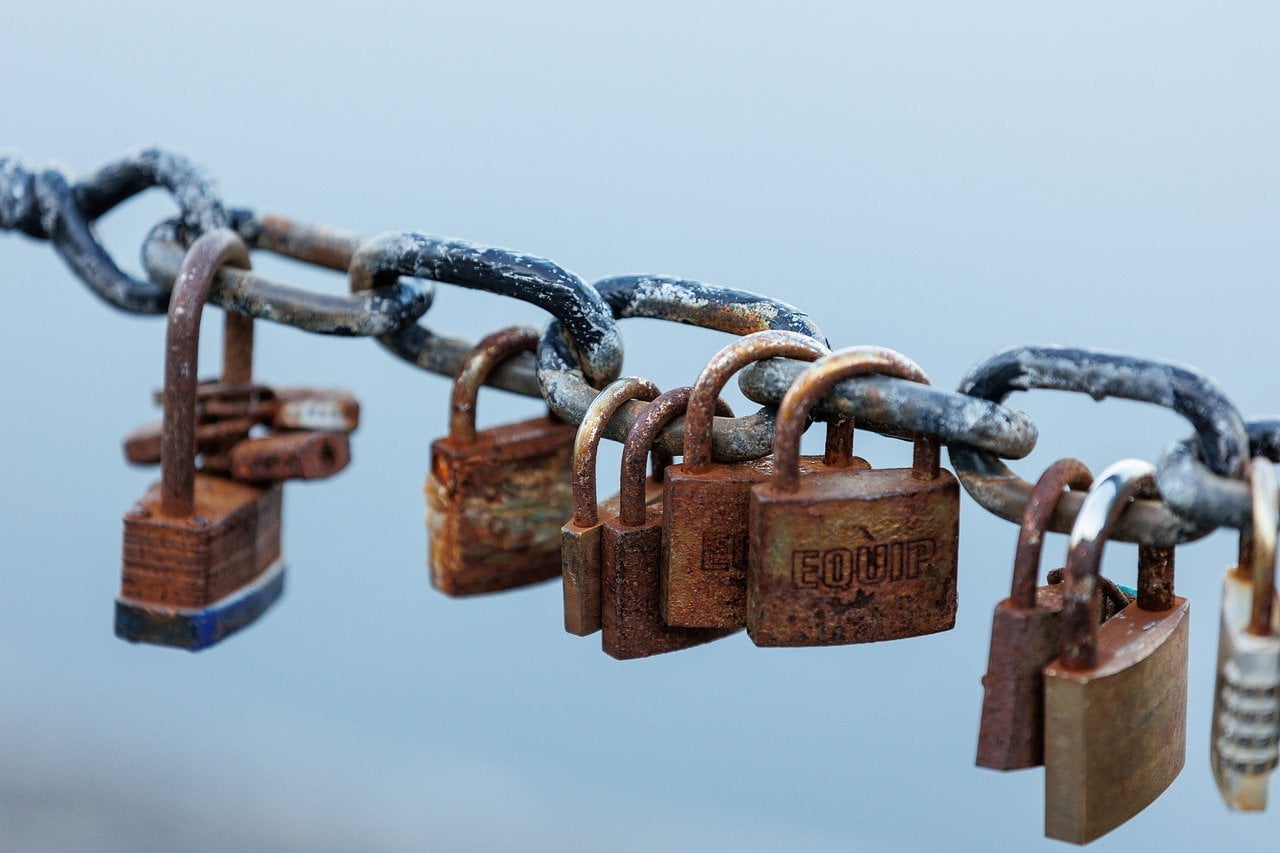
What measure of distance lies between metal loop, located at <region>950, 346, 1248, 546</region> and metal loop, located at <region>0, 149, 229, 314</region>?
4.56 feet

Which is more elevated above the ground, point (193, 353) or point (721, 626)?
point (193, 353)

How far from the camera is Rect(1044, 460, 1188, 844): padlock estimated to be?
2.11m

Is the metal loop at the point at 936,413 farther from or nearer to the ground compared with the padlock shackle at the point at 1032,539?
farther from the ground

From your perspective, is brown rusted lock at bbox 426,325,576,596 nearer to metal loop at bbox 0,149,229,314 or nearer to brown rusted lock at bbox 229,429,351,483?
brown rusted lock at bbox 229,429,351,483

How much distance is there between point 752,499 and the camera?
7.51ft

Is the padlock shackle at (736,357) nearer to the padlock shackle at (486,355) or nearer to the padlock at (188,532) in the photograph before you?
the padlock shackle at (486,355)

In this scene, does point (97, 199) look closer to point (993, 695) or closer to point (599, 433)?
point (599, 433)

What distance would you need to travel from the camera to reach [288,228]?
3.05 meters

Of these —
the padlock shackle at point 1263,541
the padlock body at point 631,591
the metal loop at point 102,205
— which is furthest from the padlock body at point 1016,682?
the metal loop at point 102,205

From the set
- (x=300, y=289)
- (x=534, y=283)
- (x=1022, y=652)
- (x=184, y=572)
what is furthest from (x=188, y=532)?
(x=1022, y=652)

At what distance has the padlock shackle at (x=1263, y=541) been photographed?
1957mm

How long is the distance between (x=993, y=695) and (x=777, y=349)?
19.5 inches

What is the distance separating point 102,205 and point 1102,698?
6.24 feet

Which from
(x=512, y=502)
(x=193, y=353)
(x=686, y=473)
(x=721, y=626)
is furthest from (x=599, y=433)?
(x=193, y=353)
